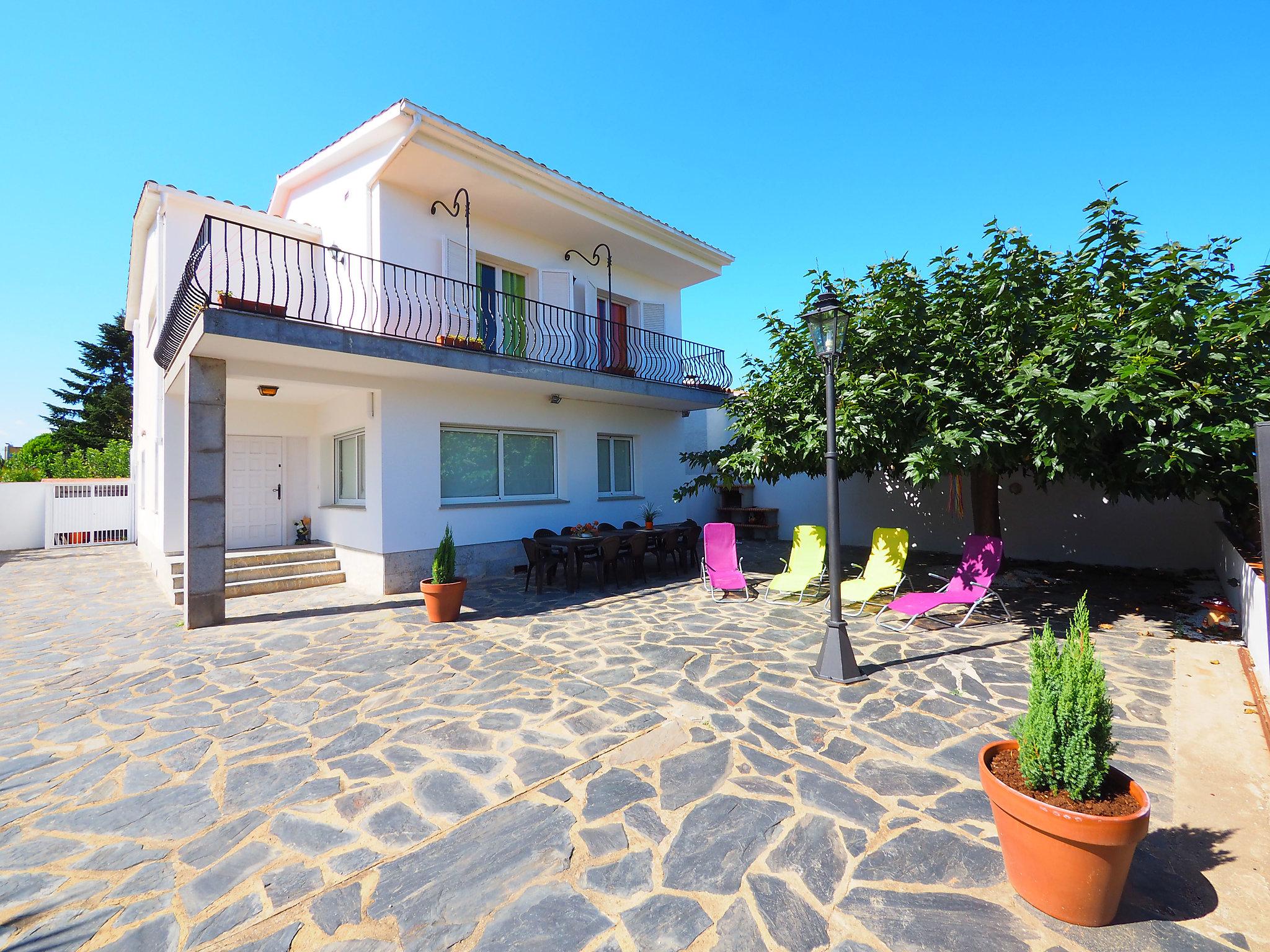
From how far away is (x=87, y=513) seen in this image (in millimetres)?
14438

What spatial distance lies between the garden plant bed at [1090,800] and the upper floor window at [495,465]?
322 inches

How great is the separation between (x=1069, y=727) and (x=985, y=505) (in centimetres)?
710

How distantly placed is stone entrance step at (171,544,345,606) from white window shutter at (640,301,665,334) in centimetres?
789

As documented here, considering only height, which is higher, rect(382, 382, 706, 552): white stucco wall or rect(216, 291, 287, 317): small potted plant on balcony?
rect(216, 291, 287, 317): small potted plant on balcony

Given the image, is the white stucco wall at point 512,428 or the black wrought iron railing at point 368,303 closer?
the black wrought iron railing at point 368,303

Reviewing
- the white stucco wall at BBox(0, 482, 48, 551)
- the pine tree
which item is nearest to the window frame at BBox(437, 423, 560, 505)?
the white stucco wall at BBox(0, 482, 48, 551)

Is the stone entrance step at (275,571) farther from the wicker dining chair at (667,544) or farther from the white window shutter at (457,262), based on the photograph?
the wicker dining chair at (667,544)

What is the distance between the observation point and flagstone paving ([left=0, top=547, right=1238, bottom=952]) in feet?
6.94

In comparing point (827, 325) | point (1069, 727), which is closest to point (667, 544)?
point (827, 325)

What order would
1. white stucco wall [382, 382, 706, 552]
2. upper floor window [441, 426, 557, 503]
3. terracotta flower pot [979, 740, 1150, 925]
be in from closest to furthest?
terracotta flower pot [979, 740, 1150, 925]
white stucco wall [382, 382, 706, 552]
upper floor window [441, 426, 557, 503]

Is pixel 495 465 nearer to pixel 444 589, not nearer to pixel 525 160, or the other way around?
pixel 444 589

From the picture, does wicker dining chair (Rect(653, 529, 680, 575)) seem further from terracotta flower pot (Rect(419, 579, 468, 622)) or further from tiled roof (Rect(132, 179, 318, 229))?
tiled roof (Rect(132, 179, 318, 229))

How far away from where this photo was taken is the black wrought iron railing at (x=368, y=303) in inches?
271

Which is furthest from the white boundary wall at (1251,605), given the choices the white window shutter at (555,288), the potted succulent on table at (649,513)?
the white window shutter at (555,288)
